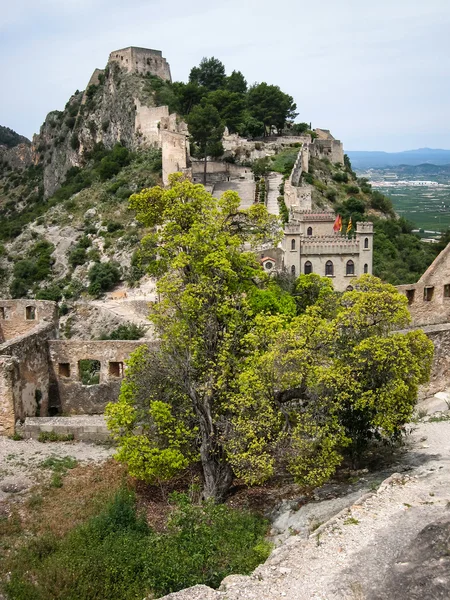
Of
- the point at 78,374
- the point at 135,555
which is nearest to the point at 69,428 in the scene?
the point at 78,374

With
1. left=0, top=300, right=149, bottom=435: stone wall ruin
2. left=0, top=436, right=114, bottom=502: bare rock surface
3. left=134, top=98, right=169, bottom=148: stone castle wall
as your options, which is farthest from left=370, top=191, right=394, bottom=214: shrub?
left=0, top=436, right=114, bottom=502: bare rock surface

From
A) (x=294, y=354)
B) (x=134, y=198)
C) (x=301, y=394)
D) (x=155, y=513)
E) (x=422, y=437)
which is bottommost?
(x=155, y=513)

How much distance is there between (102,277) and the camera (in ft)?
182

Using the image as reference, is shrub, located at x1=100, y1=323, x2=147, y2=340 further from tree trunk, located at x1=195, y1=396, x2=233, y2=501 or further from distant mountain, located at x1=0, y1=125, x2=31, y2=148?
distant mountain, located at x1=0, y1=125, x2=31, y2=148

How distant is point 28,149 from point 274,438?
379ft

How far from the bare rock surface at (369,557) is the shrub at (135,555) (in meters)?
1.18

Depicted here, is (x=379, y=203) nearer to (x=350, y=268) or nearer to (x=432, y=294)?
(x=350, y=268)

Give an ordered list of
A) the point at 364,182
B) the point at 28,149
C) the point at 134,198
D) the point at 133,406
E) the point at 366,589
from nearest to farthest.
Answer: the point at 366,589 → the point at 133,406 → the point at 134,198 → the point at 364,182 → the point at 28,149

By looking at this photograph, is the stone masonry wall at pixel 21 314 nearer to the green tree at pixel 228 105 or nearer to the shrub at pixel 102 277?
the shrub at pixel 102 277

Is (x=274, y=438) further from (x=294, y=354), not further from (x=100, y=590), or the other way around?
(x=100, y=590)

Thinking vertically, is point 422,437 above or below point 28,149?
below

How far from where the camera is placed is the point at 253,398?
1573cm

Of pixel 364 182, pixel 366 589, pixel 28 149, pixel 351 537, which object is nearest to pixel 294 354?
pixel 351 537

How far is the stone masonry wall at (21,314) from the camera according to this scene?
25.8 meters
